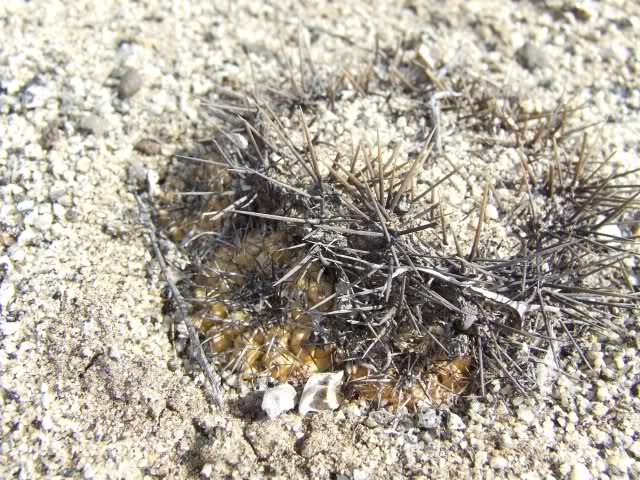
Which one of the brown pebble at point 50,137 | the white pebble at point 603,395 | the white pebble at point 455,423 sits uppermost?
the brown pebble at point 50,137

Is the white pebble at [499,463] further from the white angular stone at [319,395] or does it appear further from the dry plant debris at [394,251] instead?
the white angular stone at [319,395]

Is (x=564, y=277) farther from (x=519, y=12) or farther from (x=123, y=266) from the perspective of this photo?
(x=519, y=12)

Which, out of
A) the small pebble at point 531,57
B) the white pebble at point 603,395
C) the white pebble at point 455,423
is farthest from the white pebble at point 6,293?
the small pebble at point 531,57

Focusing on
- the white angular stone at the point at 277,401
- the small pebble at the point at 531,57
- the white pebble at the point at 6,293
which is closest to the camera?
the white angular stone at the point at 277,401

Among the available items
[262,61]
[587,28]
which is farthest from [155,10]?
[587,28]

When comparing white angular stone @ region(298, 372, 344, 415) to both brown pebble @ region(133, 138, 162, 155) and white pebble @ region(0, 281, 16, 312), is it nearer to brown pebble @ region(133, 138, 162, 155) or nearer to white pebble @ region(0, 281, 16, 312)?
white pebble @ region(0, 281, 16, 312)

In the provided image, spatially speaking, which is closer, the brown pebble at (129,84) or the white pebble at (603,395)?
the white pebble at (603,395)
